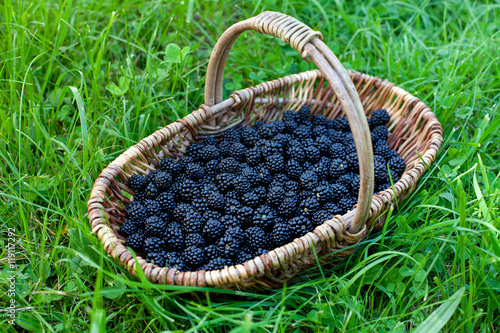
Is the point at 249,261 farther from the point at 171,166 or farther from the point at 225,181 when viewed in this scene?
the point at 171,166

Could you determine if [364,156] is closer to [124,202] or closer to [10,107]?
[124,202]

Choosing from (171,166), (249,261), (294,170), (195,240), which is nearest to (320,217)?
(294,170)

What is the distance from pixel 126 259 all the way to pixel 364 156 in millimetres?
945

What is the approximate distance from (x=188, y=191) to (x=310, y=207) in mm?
567

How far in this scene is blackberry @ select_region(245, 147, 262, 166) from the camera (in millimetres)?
2021

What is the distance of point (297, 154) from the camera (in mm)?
2006

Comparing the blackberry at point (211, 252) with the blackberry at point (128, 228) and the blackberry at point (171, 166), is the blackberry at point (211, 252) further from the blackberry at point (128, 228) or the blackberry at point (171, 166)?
the blackberry at point (171, 166)

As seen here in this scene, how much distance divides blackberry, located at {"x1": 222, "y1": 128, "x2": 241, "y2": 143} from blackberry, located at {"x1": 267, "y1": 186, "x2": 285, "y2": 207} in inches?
16.5

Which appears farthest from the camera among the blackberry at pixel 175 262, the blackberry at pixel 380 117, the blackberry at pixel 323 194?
the blackberry at pixel 380 117

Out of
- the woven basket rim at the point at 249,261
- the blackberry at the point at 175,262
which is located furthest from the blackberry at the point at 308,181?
the blackberry at the point at 175,262

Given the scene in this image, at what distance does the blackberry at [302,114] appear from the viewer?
225 centimetres

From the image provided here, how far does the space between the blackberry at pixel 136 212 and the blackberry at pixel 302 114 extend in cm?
98

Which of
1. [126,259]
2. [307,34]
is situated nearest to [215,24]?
[307,34]

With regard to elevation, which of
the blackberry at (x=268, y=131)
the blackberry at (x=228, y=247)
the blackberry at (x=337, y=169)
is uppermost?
the blackberry at (x=268, y=131)
